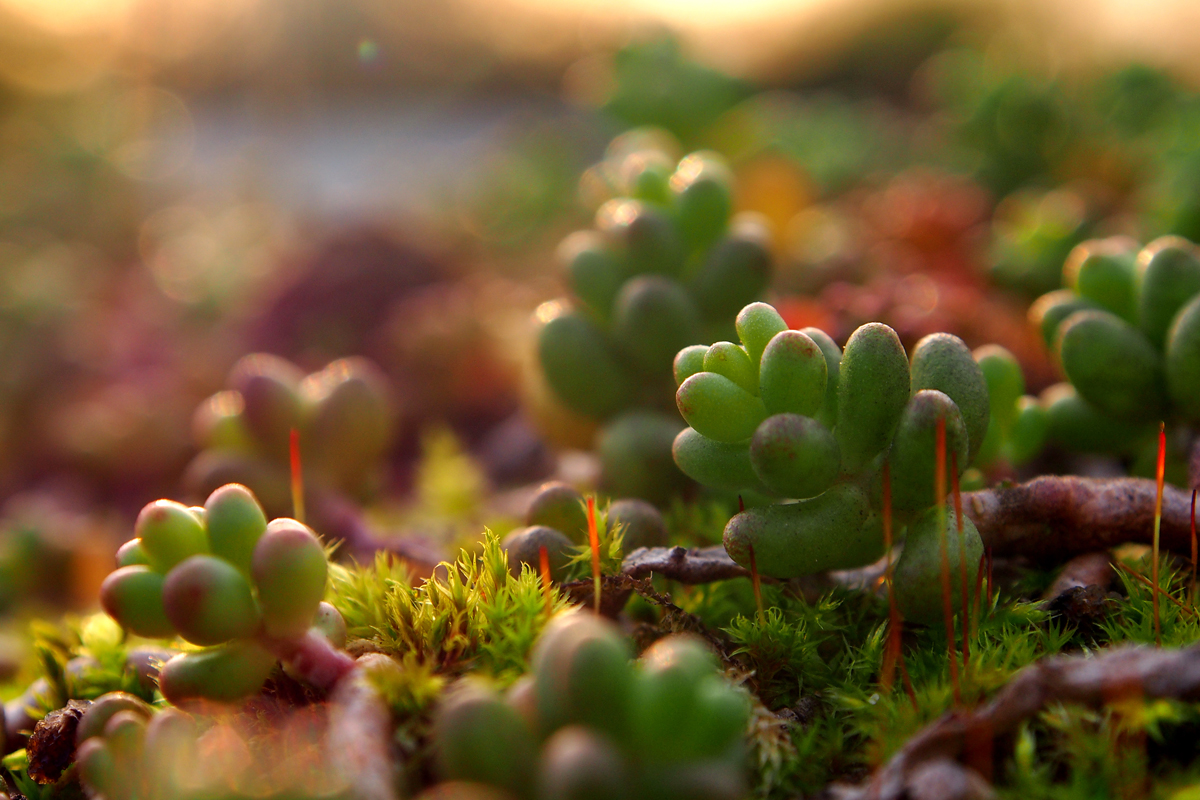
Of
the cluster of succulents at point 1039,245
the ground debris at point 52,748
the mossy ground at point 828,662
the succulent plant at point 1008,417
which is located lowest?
the ground debris at point 52,748

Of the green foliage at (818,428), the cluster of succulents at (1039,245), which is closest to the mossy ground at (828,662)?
the green foliage at (818,428)

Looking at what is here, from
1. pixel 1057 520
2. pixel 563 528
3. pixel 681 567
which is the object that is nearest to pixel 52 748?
pixel 563 528

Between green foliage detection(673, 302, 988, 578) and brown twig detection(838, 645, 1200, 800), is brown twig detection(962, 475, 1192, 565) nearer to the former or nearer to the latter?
green foliage detection(673, 302, 988, 578)

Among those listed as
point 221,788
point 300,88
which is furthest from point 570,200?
point 300,88

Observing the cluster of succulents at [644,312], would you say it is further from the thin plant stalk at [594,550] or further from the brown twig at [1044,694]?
the brown twig at [1044,694]

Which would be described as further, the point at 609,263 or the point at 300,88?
the point at 300,88

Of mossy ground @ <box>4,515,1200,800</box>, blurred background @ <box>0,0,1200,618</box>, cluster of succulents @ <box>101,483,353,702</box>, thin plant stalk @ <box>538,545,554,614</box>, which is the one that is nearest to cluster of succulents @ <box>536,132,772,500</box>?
blurred background @ <box>0,0,1200,618</box>

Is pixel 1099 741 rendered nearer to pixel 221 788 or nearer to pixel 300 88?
pixel 221 788
